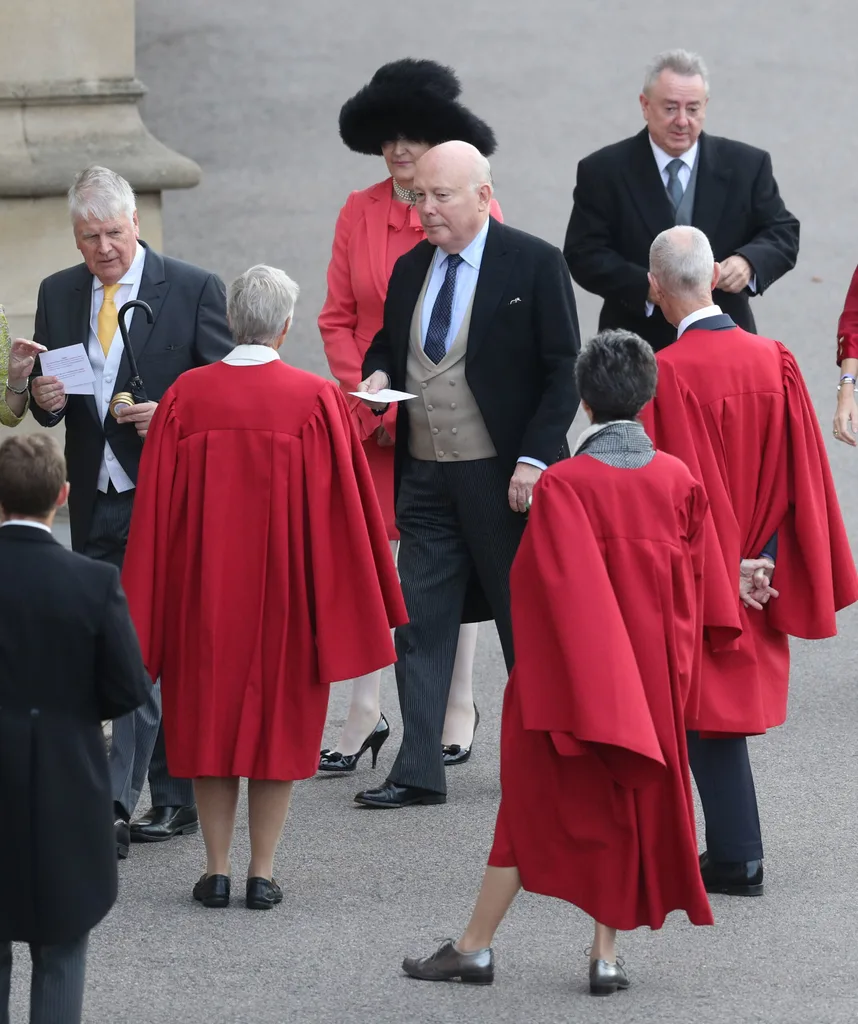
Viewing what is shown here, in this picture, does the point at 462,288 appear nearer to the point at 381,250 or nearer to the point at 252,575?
the point at 381,250

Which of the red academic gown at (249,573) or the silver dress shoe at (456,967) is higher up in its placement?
the red academic gown at (249,573)

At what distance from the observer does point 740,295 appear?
21.3ft

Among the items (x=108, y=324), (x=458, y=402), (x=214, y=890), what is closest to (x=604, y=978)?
(x=214, y=890)

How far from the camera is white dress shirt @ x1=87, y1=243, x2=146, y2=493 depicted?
5.56 metres

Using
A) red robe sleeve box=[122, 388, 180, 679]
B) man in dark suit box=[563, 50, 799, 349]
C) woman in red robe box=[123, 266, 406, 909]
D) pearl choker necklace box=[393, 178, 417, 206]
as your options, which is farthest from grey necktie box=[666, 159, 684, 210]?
red robe sleeve box=[122, 388, 180, 679]

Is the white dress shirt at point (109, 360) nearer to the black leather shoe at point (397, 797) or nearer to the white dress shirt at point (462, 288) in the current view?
the white dress shirt at point (462, 288)

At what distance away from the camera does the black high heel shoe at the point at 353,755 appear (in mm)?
6227

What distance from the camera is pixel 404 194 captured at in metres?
6.40

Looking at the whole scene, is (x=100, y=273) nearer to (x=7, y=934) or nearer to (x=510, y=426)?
(x=510, y=426)

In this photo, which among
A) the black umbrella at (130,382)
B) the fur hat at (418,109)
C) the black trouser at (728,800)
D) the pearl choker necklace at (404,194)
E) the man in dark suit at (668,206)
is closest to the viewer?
the black trouser at (728,800)

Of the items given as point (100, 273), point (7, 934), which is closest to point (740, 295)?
point (100, 273)

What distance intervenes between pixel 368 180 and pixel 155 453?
8062mm

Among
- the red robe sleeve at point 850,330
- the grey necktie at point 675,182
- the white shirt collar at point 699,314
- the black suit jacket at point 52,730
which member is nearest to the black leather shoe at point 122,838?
the black suit jacket at point 52,730

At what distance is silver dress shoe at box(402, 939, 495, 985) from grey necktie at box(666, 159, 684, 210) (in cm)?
315
